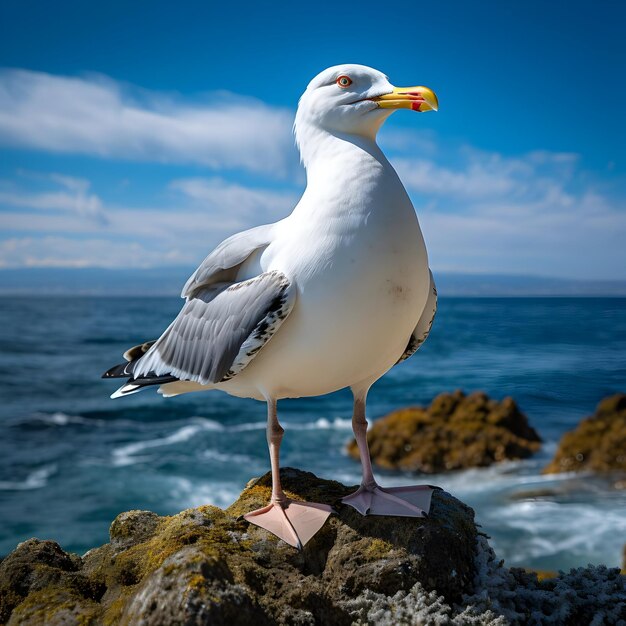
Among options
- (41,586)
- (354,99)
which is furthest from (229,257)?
(41,586)

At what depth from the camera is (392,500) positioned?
172 inches

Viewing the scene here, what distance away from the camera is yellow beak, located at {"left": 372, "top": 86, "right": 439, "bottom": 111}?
4074mm

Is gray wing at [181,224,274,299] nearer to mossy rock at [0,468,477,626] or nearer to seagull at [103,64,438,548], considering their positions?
seagull at [103,64,438,548]

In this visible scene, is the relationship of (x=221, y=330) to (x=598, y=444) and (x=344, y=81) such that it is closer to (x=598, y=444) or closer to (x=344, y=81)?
(x=344, y=81)

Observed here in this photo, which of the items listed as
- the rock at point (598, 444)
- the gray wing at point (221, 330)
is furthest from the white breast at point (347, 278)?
the rock at point (598, 444)

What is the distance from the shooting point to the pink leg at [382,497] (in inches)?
168

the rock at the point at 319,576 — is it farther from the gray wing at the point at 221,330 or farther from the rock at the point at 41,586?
the gray wing at the point at 221,330

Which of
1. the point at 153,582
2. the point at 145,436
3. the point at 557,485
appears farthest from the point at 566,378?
the point at 145,436

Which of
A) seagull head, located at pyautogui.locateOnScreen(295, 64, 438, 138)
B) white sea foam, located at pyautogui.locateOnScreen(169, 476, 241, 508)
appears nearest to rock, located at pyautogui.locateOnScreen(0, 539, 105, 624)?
seagull head, located at pyautogui.locateOnScreen(295, 64, 438, 138)

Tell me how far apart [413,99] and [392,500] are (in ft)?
7.95

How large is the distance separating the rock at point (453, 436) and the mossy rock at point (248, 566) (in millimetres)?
10159

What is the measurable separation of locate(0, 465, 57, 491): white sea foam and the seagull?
14248mm

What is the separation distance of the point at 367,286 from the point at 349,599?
1736mm

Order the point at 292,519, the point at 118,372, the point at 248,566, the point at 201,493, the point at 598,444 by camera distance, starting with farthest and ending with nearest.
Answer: the point at 201,493 < the point at 598,444 < the point at 118,372 < the point at 292,519 < the point at 248,566
